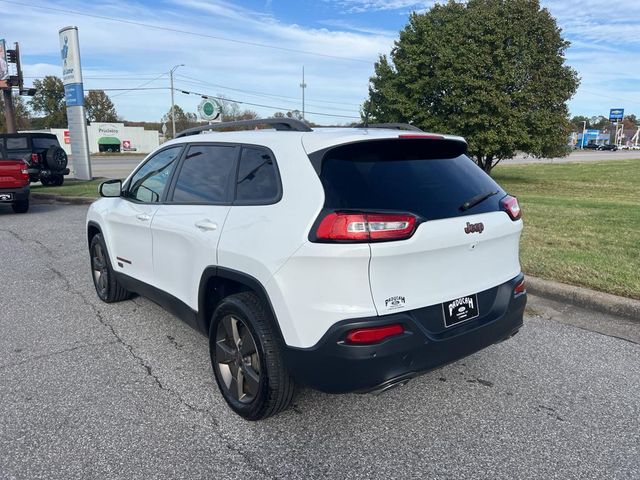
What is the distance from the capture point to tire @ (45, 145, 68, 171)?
17344 millimetres

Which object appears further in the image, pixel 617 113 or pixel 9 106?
pixel 617 113

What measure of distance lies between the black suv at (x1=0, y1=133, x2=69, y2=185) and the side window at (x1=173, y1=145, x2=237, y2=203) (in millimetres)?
15930

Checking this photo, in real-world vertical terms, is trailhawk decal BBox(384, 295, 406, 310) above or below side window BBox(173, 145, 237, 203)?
below

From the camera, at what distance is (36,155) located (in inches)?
680

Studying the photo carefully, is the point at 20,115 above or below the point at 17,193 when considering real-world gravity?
above

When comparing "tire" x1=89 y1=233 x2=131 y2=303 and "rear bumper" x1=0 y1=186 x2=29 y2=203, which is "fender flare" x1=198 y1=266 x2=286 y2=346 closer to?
"tire" x1=89 y1=233 x2=131 y2=303

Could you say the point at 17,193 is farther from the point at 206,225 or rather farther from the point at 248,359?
the point at 248,359

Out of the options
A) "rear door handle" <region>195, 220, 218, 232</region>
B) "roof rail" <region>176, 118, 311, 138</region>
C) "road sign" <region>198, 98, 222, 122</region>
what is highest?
"road sign" <region>198, 98, 222, 122</region>

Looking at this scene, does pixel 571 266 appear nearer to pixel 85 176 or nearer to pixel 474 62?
pixel 474 62

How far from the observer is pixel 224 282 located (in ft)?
10.6

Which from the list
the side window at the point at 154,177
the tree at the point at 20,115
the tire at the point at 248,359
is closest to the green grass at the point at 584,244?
the tire at the point at 248,359

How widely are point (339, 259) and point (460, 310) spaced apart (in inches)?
33.2

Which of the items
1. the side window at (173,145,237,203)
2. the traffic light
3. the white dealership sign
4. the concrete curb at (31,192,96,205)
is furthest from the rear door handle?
the traffic light

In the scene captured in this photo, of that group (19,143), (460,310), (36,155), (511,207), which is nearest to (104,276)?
(460,310)
